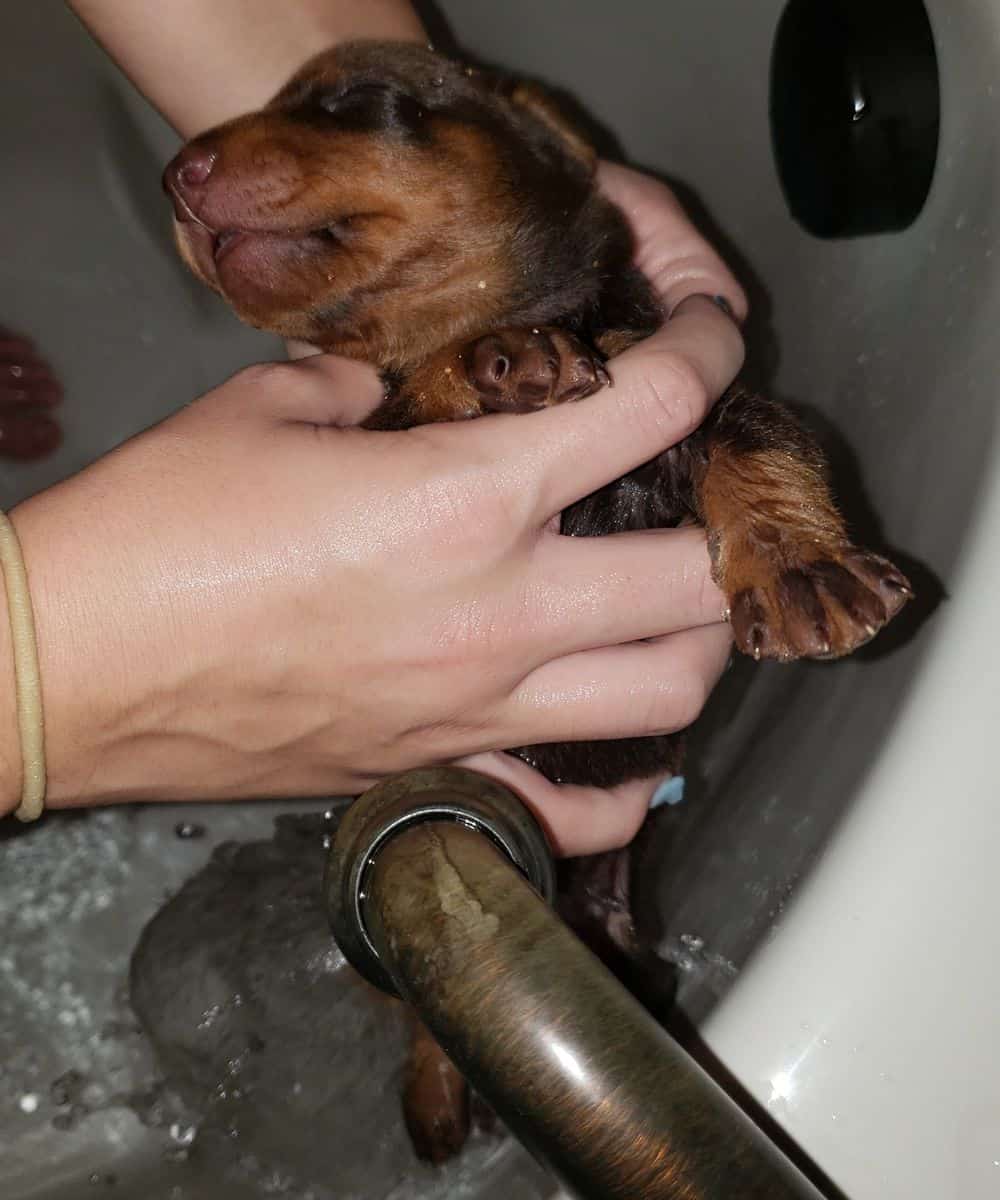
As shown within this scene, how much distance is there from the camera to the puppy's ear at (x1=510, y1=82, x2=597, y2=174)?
6.17 ft

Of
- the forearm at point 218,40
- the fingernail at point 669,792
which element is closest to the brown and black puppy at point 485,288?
the fingernail at point 669,792

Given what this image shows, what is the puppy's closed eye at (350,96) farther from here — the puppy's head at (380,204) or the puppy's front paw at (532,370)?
the puppy's front paw at (532,370)

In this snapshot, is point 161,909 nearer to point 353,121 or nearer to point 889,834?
point 353,121

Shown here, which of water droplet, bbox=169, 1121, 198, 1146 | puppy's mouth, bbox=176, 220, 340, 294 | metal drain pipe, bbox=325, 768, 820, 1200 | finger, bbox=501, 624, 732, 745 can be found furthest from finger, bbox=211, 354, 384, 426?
water droplet, bbox=169, 1121, 198, 1146

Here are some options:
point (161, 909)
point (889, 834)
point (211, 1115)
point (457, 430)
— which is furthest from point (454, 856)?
point (161, 909)

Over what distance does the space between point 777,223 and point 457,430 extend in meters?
1.16

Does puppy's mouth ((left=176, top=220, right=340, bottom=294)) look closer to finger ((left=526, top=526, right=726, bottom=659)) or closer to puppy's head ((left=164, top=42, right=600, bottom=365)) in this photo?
puppy's head ((left=164, top=42, right=600, bottom=365))

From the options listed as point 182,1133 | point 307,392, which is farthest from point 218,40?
point 182,1133

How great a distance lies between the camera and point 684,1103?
31.1 inches

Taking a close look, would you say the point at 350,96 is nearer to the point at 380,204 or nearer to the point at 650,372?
the point at 380,204

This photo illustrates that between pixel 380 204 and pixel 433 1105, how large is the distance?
1507 mm

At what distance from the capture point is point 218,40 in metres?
1.96

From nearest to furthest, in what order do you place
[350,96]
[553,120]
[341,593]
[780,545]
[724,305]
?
[341,593] → [780,545] → [350,96] → [724,305] → [553,120]

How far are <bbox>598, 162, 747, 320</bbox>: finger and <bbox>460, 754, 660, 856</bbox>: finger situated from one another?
2.67 feet
